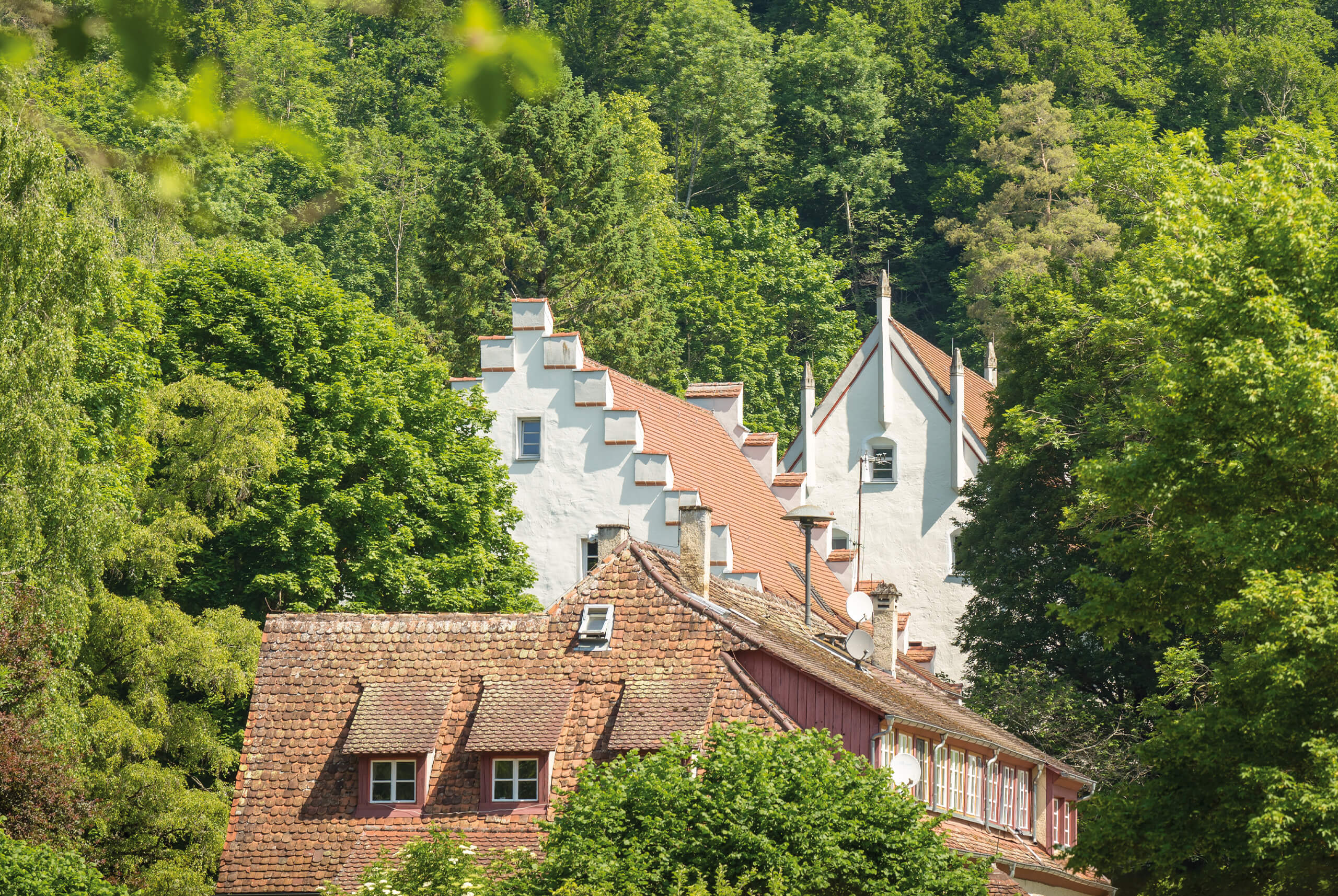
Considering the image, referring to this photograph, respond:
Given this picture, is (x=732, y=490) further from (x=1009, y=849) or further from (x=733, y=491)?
(x=1009, y=849)

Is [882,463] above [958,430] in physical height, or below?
below

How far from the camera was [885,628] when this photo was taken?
38281mm

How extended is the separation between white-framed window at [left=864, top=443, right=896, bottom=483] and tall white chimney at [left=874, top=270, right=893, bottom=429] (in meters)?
0.68

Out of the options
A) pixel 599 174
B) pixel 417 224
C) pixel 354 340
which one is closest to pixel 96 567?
pixel 354 340

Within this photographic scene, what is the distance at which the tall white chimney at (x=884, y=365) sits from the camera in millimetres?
58219

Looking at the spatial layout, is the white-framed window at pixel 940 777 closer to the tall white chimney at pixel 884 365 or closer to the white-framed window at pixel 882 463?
the white-framed window at pixel 882 463

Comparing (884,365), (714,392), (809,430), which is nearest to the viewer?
(714,392)

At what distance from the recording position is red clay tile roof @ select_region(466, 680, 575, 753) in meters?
29.1

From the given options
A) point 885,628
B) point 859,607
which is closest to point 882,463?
point 885,628

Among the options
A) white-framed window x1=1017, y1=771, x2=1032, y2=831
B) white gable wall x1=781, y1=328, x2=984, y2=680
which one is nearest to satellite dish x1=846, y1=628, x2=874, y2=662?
white-framed window x1=1017, y1=771, x2=1032, y2=831

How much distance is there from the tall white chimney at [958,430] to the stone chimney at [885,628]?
1936 cm

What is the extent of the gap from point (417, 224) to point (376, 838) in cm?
4490

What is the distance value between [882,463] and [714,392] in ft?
22.2

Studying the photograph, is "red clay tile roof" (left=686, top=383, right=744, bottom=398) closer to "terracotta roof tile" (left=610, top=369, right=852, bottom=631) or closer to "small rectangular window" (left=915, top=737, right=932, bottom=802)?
"terracotta roof tile" (left=610, top=369, right=852, bottom=631)
